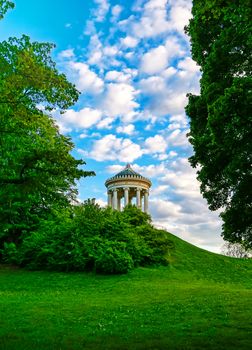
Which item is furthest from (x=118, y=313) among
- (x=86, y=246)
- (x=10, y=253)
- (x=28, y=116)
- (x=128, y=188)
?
(x=128, y=188)

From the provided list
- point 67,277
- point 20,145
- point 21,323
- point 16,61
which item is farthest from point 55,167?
point 67,277

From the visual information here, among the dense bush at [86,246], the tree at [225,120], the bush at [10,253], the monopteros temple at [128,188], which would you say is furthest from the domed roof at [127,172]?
the tree at [225,120]

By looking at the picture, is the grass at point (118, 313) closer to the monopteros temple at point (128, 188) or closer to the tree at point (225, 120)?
the tree at point (225, 120)

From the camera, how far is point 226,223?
14195 mm

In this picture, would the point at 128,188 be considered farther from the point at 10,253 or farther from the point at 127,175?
the point at 10,253

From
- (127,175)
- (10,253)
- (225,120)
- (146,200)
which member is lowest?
(10,253)

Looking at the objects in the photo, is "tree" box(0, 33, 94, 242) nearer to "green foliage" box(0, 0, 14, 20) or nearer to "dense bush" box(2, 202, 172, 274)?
"green foliage" box(0, 0, 14, 20)

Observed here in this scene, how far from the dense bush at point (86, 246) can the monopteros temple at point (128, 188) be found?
2894 centimetres

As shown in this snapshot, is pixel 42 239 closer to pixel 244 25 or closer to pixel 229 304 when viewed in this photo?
pixel 229 304

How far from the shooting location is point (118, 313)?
14422 millimetres

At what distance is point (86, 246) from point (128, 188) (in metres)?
35.4

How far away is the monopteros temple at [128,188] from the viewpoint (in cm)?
6350

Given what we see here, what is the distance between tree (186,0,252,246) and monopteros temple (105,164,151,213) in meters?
48.4

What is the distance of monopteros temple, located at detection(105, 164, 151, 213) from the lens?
6350cm
